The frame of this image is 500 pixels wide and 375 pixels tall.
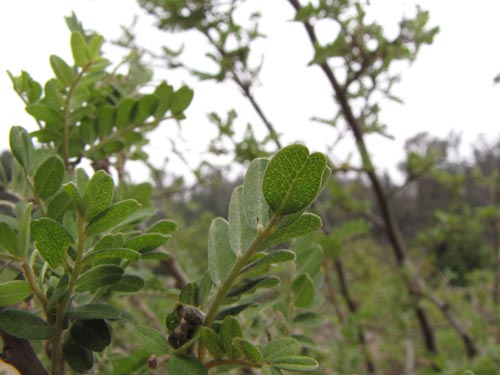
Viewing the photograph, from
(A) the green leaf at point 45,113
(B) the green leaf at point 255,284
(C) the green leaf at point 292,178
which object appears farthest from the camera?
(A) the green leaf at point 45,113

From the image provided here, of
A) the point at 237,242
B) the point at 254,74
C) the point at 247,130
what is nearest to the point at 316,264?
the point at 237,242

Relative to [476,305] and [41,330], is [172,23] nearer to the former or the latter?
[41,330]

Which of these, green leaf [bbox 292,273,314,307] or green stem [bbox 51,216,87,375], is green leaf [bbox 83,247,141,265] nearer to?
green stem [bbox 51,216,87,375]

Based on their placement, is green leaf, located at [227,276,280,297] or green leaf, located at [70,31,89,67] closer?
green leaf, located at [227,276,280,297]

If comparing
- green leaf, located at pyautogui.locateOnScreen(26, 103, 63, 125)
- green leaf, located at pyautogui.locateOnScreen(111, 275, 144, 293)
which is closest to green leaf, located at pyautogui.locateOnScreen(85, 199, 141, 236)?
green leaf, located at pyautogui.locateOnScreen(111, 275, 144, 293)

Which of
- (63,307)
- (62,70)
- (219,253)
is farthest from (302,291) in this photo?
(62,70)

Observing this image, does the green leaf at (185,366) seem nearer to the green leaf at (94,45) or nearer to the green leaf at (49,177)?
the green leaf at (49,177)

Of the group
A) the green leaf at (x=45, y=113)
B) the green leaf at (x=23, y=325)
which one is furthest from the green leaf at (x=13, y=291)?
the green leaf at (x=45, y=113)
